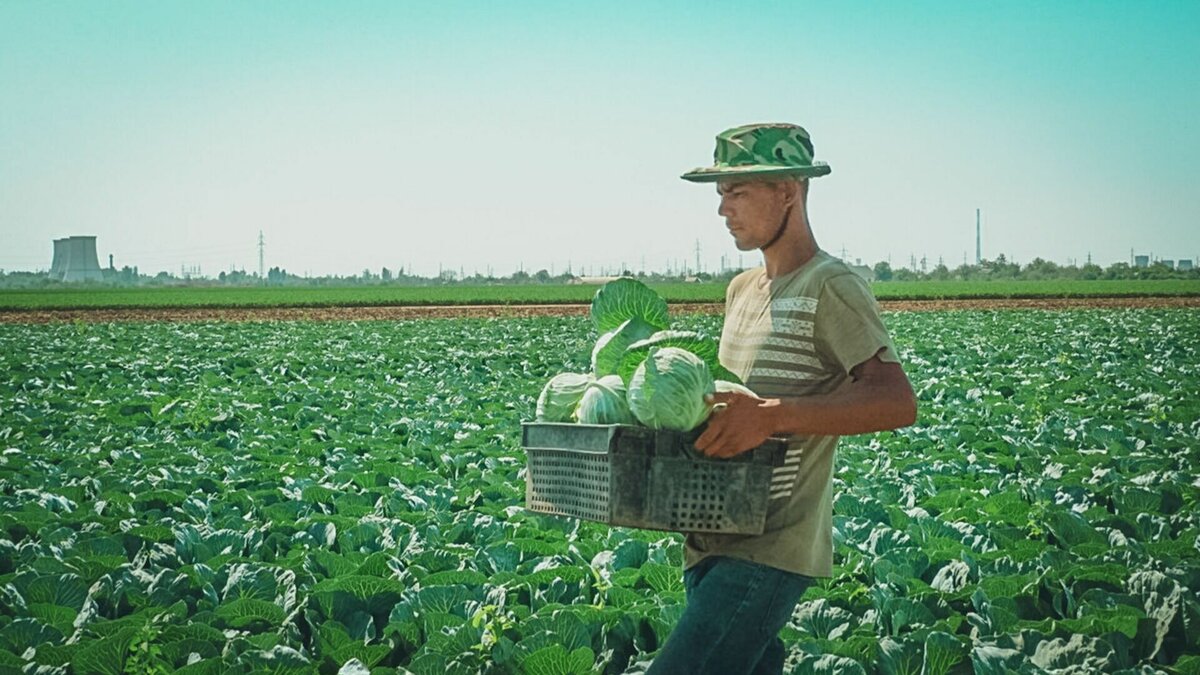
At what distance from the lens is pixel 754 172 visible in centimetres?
287

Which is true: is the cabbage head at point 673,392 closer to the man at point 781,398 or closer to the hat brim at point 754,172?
the man at point 781,398

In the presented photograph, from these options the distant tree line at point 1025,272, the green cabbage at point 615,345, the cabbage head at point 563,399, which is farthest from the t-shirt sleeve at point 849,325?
the distant tree line at point 1025,272

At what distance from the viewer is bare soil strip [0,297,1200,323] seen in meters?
39.2

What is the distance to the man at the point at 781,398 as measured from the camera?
2701mm

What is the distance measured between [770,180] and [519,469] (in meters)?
5.93

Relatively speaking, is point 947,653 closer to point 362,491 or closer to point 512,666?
point 512,666

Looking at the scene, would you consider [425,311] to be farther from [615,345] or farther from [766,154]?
[766,154]

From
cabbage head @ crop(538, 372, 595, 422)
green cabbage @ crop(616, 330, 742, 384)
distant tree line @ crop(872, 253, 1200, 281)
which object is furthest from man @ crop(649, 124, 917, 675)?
distant tree line @ crop(872, 253, 1200, 281)

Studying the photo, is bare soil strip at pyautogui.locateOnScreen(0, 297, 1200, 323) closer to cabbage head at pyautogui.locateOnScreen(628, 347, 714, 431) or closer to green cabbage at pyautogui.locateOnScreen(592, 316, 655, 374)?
green cabbage at pyautogui.locateOnScreen(592, 316, 655, 374)

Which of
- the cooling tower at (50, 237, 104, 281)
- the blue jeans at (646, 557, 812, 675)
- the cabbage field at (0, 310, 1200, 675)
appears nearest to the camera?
the blue jeans at (646, 557, 812, 675)

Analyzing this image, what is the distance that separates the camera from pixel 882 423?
2736 millimetres

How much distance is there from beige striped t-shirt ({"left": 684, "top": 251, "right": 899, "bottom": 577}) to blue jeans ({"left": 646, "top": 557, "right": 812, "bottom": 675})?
0.04 m

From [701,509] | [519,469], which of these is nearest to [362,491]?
[519,469]

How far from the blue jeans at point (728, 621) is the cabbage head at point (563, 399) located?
0.56 metres
